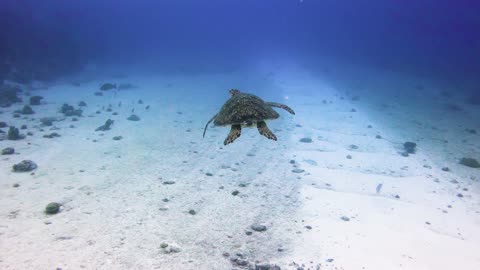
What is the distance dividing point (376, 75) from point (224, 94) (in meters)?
23.8

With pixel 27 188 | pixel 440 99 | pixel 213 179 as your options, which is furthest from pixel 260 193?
pixel 440 99

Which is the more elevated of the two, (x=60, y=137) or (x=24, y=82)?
(x=24, y=82)

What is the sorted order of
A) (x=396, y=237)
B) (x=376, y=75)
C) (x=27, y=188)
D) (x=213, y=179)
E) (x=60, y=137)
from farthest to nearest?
(x=376, y=75)
(x=60, y=137)
(x=213, y=179)
(x=27, y=188)
(x=396, y=237)

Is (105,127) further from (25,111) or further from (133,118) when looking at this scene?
(25,111)

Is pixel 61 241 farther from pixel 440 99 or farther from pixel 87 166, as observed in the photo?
pixel 440 99

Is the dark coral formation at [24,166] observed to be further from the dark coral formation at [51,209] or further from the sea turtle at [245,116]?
the sea turtle at [245,116]

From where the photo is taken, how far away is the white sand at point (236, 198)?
682 centimetres

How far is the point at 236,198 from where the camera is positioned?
9445 mm

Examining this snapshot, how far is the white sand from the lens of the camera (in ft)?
22.4

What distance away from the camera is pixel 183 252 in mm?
6852

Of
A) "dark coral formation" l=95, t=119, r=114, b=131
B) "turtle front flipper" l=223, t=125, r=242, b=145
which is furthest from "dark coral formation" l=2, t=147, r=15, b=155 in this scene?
"turtle front flipper" l=223, t=125, r=242, b=145

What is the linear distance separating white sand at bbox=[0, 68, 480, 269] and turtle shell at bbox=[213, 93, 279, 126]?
333cm

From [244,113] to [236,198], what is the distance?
4.70m

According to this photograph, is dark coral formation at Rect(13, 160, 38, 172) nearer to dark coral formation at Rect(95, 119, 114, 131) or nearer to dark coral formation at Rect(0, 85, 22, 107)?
dark coral formation at Rect(95, 119, 114, 131)
